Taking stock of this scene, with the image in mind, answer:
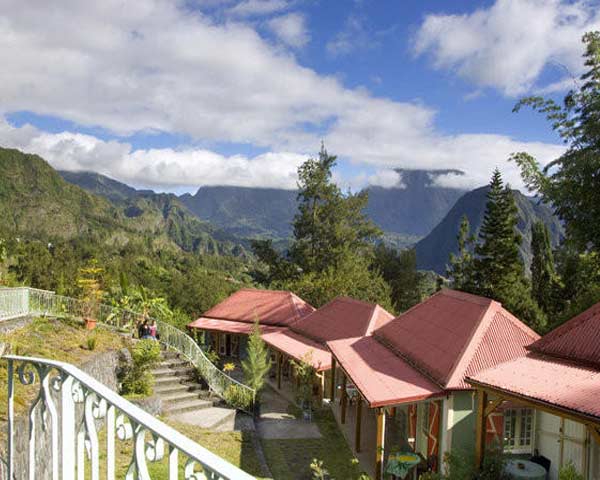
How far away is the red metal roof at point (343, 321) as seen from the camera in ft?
61.4

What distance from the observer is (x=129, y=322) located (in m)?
18.1

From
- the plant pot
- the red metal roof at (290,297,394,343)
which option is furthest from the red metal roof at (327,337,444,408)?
the plant pot

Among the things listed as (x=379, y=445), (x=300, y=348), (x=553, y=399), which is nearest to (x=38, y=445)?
(x=553, y=399)

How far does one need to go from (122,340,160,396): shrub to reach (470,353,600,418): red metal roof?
343 inches

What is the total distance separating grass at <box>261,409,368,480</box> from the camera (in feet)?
37.4

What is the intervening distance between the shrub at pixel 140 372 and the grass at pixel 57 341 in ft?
2.47

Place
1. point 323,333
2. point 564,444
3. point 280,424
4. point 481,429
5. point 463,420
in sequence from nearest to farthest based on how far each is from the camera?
point 481,429
point 564,444
point 463,420
point 280,424
point 323,333

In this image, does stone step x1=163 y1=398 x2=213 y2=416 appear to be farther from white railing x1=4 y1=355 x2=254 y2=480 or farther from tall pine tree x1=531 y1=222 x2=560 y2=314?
tall pine tree x1=531 y1=222 x2=560 y2=314

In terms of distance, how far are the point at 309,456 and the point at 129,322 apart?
912 cm

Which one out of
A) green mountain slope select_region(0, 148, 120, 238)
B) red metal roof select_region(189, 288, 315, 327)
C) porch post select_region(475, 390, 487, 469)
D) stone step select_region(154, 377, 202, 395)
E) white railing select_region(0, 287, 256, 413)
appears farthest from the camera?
green mountain slope select_region(0, 148, 120, 238)

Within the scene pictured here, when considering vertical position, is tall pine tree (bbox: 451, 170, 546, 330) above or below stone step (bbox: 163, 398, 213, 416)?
above

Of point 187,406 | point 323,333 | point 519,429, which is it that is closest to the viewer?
point 519,429

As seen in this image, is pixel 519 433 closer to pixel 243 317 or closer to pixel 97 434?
pixel 97 434

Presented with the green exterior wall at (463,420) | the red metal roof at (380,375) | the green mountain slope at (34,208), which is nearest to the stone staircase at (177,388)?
the red metal roof at (380,375)
